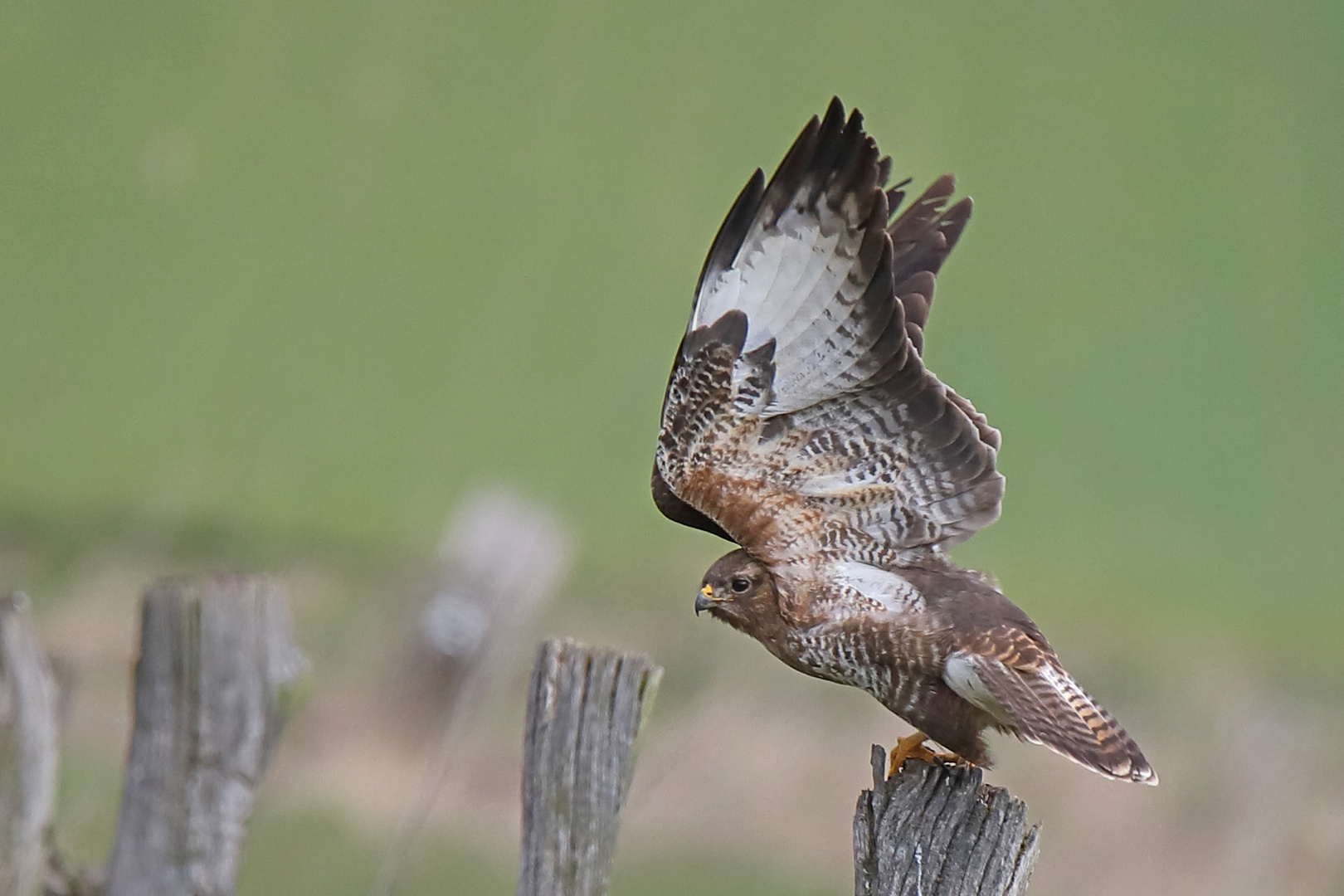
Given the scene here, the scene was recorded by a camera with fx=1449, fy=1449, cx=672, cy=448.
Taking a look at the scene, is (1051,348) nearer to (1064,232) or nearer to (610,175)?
(1064,232)

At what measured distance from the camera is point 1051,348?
1305 centimetres

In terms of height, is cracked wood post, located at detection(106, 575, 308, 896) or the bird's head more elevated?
the bird's head

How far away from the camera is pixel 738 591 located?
370cm

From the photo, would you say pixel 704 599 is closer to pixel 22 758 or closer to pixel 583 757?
pixel 583 757

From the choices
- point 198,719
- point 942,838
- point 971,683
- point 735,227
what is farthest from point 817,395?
point 198,719

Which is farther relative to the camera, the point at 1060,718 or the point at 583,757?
the point at 1060,718

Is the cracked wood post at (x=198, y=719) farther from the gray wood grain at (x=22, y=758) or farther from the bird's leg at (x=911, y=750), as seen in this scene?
the bird's leg at (x=911, y=750)

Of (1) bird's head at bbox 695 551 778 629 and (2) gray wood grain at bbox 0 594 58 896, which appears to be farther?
(2) gray wood grain at bbox 0 594 58 896

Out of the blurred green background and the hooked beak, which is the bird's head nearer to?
the hooked beak

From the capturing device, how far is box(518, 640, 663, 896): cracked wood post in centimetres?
296

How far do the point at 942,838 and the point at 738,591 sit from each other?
126 centimetres

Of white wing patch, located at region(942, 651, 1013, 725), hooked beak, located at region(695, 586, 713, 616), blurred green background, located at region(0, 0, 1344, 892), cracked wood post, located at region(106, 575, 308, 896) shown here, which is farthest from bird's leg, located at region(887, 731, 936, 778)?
blurred green background, located at region(0, 0, 1344, 892)

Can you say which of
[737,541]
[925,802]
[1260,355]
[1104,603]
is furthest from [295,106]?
[925,802]

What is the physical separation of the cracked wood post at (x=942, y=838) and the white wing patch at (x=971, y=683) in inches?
23.2
